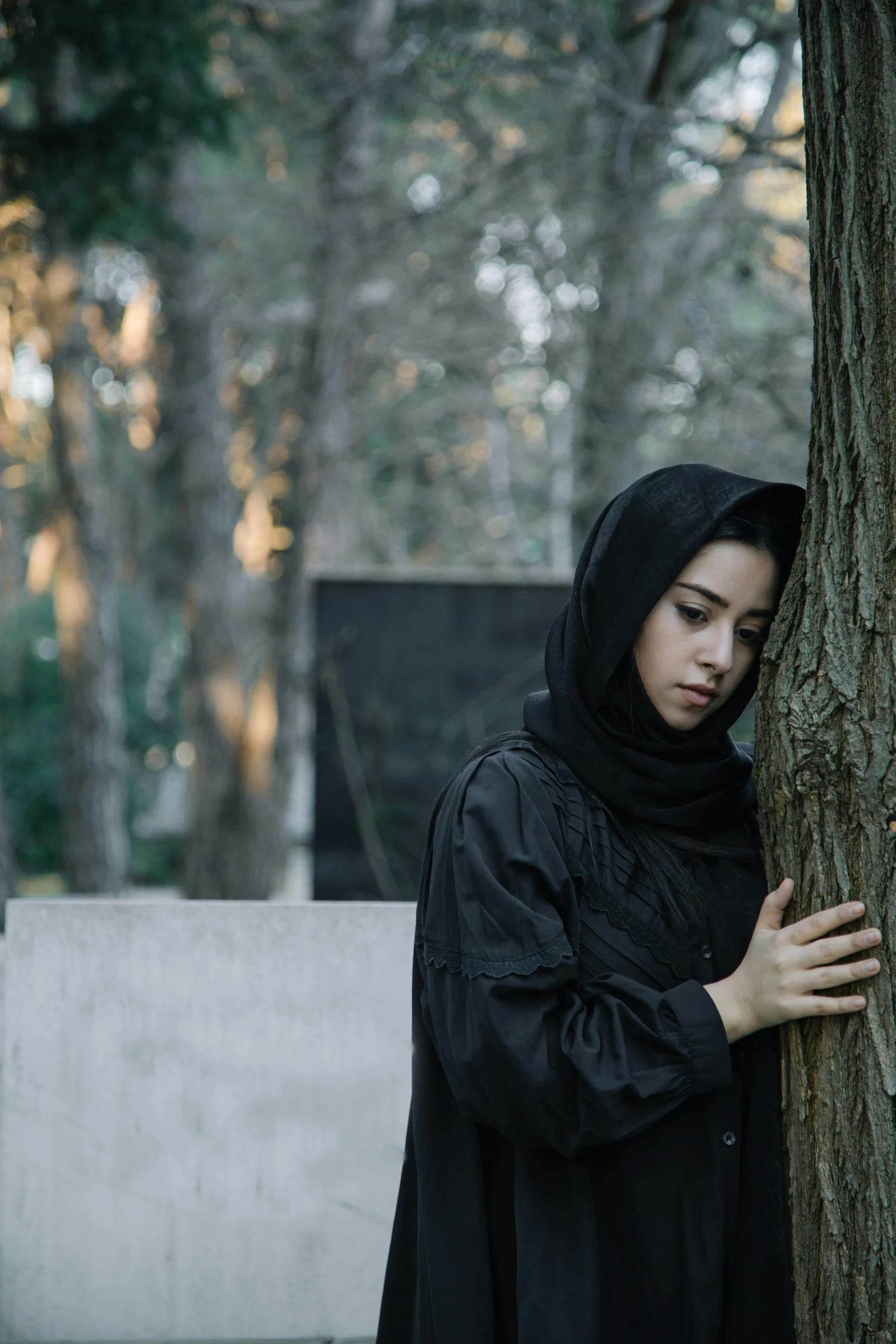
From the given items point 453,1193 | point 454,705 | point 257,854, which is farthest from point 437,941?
point 257,854

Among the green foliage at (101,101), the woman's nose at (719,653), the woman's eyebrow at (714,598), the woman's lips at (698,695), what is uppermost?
the green foliage at (101,101)

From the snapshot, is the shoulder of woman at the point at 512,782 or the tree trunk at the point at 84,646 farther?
the tree trunk at the point at 84,646

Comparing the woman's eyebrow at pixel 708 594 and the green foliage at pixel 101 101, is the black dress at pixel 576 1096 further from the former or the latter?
the green foliage at pixel 101 101

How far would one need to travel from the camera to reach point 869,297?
1742 millimetres

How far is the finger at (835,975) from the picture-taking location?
5.30ft

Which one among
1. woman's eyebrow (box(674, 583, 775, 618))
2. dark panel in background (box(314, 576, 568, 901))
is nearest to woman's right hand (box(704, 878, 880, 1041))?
woman's eyebrow (box(674, 583, 775, 618))

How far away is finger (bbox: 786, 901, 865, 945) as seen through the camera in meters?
1.64

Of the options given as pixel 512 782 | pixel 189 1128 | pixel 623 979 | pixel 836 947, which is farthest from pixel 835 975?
pixel 189 1128

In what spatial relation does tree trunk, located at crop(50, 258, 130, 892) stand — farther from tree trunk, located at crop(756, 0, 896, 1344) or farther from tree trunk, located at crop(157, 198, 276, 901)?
tree trunk, located at crop(756, 0, 896, 1344)

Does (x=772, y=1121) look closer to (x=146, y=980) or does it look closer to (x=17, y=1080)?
(x=146, y=980)

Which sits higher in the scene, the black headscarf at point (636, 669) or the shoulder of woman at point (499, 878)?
the black headscarf at point (636, 669)

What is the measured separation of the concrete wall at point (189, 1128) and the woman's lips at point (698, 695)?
53.9 inches

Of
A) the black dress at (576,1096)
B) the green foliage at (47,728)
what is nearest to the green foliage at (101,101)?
the green foliage at (47,728)

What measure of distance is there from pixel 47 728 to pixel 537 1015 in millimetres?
10979
